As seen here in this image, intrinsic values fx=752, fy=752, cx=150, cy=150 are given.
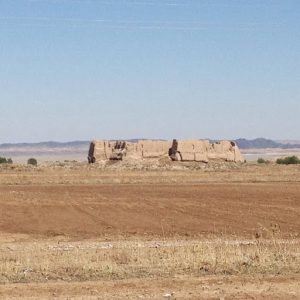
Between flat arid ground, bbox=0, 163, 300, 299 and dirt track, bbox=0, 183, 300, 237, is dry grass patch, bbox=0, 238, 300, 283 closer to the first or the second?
flat arid ground, bbox=0, 163, 300, 299

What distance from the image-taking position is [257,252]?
54.8ft

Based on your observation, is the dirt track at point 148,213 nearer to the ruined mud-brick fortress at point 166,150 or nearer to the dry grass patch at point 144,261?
the dry grass patch at point 144,261

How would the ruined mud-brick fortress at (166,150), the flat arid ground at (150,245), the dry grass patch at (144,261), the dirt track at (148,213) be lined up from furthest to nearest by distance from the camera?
the ruined mud-brick fortress at (166,150)
the dirt track at (148,213)
the dry grass patch at (144,261)
the flat arid ground at (150,245)

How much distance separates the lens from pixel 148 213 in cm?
3181

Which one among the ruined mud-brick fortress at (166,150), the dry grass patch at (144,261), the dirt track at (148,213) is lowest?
the dirt track at (148,213)

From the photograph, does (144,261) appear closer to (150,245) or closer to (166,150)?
(150,245)

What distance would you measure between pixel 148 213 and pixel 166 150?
6715cm

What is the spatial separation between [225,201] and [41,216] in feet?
39.0

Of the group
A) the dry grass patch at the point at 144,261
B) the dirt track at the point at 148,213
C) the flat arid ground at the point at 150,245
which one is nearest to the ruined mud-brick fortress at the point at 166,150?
the dirt track at the point at 148,213

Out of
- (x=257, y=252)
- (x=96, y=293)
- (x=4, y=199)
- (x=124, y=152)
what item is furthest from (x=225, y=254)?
(x=124, y=152)

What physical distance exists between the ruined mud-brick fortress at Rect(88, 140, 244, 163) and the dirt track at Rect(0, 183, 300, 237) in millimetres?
49746

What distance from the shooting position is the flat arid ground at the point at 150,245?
42.8 ft

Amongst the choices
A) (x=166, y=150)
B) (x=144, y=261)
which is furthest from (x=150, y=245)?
(x=166, y=150)

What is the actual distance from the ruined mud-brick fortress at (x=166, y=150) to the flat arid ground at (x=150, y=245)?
51431 mm
